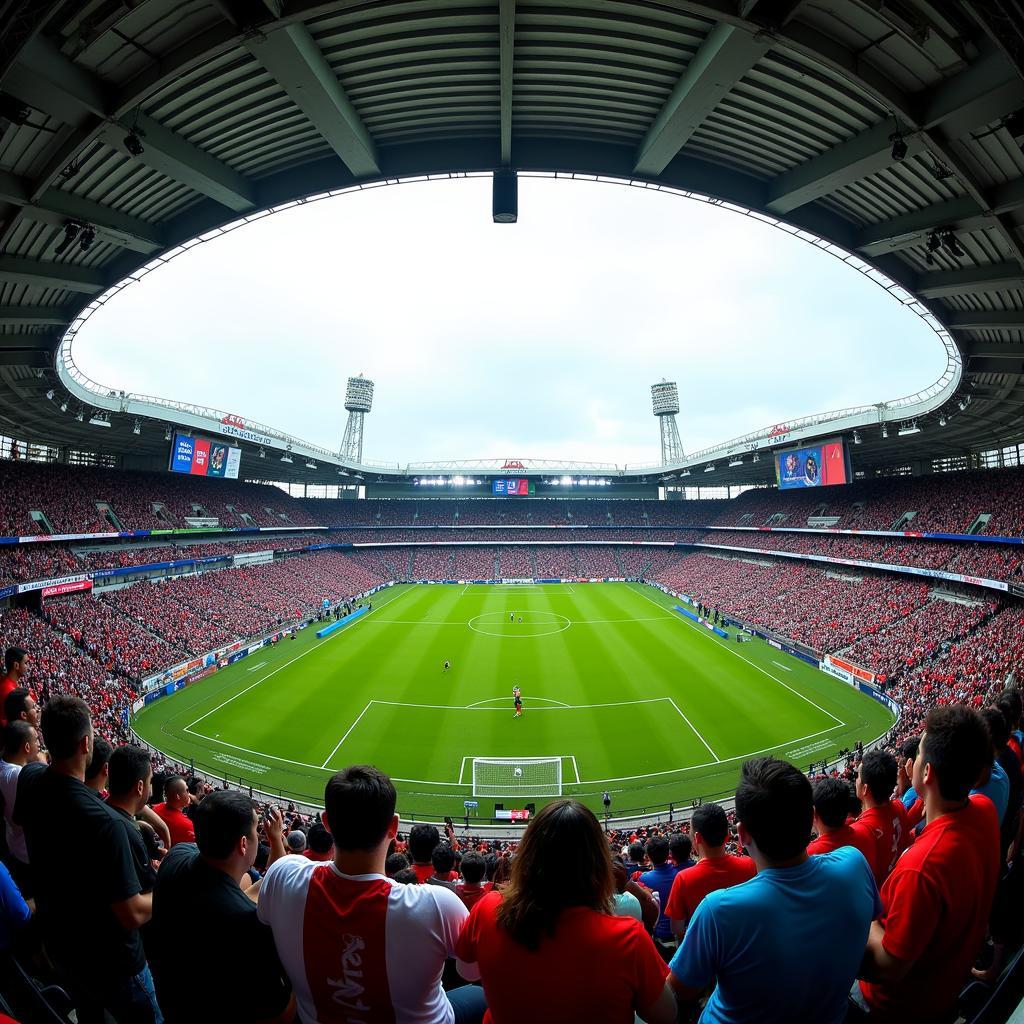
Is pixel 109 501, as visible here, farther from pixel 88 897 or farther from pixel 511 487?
pixel 511 487

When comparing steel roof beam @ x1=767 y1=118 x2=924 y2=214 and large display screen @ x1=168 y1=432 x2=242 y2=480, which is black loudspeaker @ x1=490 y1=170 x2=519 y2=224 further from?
large display screen @ x1=168 y1=432 x2=242 y2=480

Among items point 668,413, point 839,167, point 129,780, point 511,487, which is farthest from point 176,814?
point 668,413

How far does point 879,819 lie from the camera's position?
4.39 meters

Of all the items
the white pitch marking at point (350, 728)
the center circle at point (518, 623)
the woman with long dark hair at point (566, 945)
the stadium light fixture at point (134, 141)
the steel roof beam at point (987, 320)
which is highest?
the stadium light fixture at point (134, 141)

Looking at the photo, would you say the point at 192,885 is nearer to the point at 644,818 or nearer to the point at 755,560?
the point at 644,818

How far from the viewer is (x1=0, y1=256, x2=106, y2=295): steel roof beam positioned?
13664mm

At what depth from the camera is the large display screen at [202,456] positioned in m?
35.2

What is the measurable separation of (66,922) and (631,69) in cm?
1244

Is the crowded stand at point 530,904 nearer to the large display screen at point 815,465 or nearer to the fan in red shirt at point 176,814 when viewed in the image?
the fan in red shirt at point 176,814

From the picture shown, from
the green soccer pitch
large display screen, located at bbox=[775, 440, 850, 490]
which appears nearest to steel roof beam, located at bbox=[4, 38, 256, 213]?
the green soccer pitch

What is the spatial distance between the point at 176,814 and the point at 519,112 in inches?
488

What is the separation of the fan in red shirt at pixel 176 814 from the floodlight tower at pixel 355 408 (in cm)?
9368

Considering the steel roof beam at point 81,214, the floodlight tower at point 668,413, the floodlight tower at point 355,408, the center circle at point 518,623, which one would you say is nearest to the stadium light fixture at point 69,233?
the steel roof beam at point 81,214

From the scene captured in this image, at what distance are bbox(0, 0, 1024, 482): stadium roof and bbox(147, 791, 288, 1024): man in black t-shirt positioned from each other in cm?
905
